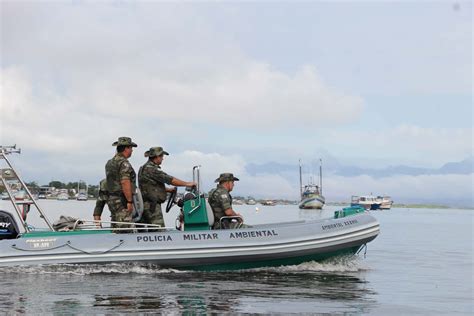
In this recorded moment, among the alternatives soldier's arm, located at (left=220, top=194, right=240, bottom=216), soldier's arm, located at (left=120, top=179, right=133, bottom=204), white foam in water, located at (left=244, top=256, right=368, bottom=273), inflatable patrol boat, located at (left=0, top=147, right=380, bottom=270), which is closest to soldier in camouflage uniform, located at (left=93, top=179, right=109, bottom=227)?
inflatable patrol boat, located at (left=0, top=147, right=380, bottom=270)

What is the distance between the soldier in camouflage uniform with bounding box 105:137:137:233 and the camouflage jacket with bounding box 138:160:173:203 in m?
0.27

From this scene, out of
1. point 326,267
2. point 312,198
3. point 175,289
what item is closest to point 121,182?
point 175,289

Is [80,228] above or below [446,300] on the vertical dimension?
above

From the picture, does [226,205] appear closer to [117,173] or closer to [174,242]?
[174,242]

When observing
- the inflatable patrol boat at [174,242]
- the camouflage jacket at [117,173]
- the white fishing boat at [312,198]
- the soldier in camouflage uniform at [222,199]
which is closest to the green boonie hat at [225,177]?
the soldier in camouflage uniform at [222,199]

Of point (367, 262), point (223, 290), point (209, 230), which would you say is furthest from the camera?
point (367, 262)

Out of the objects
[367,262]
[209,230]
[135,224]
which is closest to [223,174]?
[209,230]

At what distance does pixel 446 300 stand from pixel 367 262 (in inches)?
227

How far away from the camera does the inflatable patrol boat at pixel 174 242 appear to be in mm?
12305

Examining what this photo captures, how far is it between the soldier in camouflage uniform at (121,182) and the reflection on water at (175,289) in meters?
0.92

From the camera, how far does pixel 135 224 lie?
1235 cm

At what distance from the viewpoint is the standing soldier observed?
43.2ft

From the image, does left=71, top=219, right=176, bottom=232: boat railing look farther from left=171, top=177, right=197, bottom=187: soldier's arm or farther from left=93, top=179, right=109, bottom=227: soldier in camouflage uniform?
left=171, top=177, right=197, bottom=187: soldier's arm

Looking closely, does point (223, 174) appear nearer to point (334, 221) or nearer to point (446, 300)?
point (334, 221)
